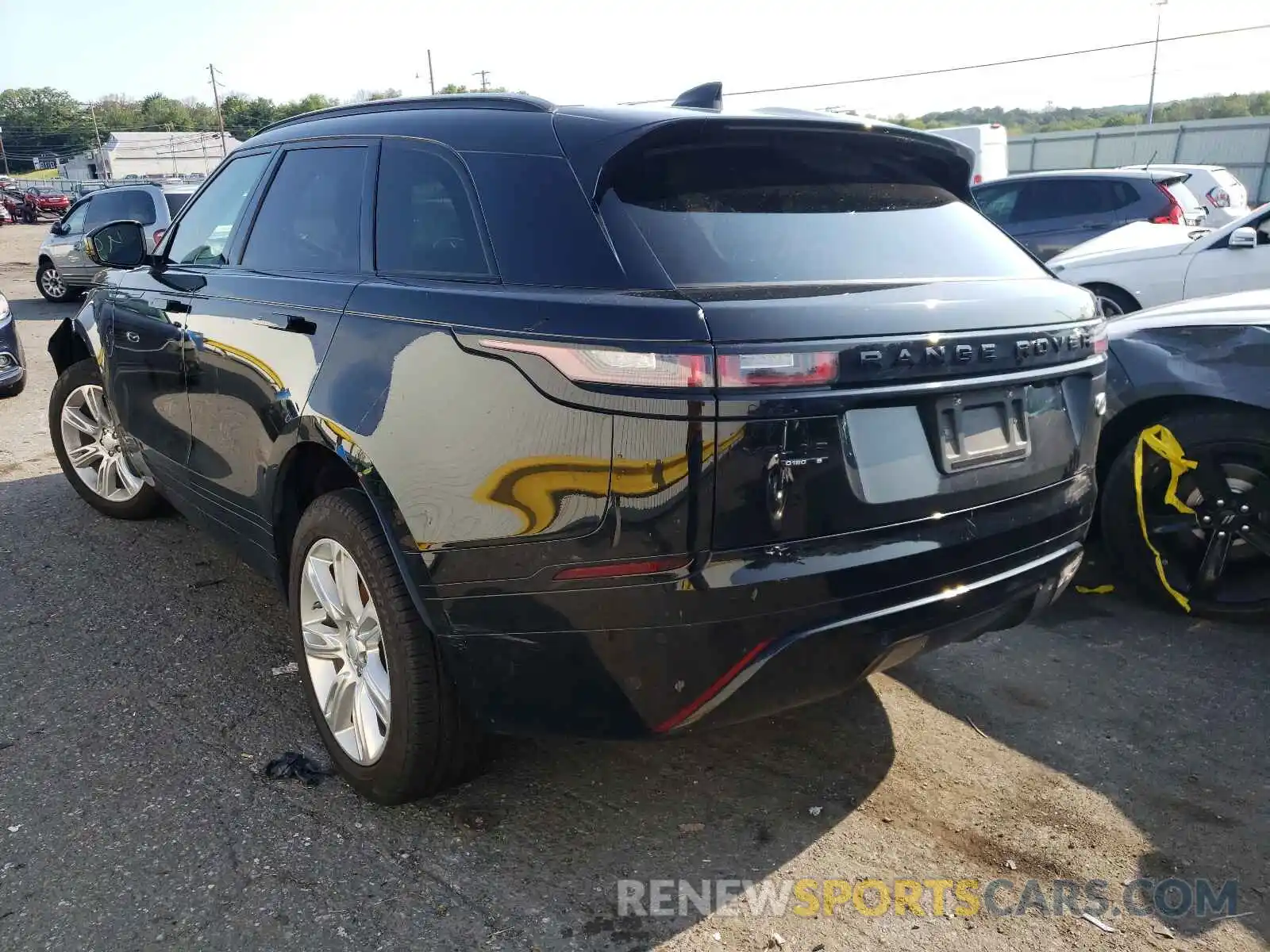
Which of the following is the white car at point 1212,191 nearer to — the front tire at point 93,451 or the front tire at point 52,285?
the front tire at point 93,451

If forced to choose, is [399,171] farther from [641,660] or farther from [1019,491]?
[1019,491]

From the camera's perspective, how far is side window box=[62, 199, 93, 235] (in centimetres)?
1462

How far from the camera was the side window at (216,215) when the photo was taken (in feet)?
12.2

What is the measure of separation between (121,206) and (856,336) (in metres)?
14.1

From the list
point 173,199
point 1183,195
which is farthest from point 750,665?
point 173,199

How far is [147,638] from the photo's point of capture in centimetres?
382

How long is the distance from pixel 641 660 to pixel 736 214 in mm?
1071

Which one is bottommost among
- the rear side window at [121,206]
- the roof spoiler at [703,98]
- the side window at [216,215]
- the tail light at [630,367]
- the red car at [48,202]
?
the red car at [48,202]

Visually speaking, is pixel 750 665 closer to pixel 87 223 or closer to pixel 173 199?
pixel 173 199

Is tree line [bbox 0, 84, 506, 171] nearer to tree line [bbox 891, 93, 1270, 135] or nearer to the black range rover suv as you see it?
tree line [bbox 891, 93, 1270, 135]

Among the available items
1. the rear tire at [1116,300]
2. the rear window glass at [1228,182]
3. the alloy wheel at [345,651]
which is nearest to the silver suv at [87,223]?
the rear tire at [1116,300]

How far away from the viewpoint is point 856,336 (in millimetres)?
2145

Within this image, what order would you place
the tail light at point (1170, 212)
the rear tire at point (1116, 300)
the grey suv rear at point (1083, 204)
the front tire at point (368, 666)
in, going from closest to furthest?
1. the front tire at point (368, 666)
2. the rear tire at point (1116, 300)
3. the tail light at point (1170, 212)
4. the grey suv rear at point (1083, 204)

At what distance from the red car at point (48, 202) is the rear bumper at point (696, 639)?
51.0 m
